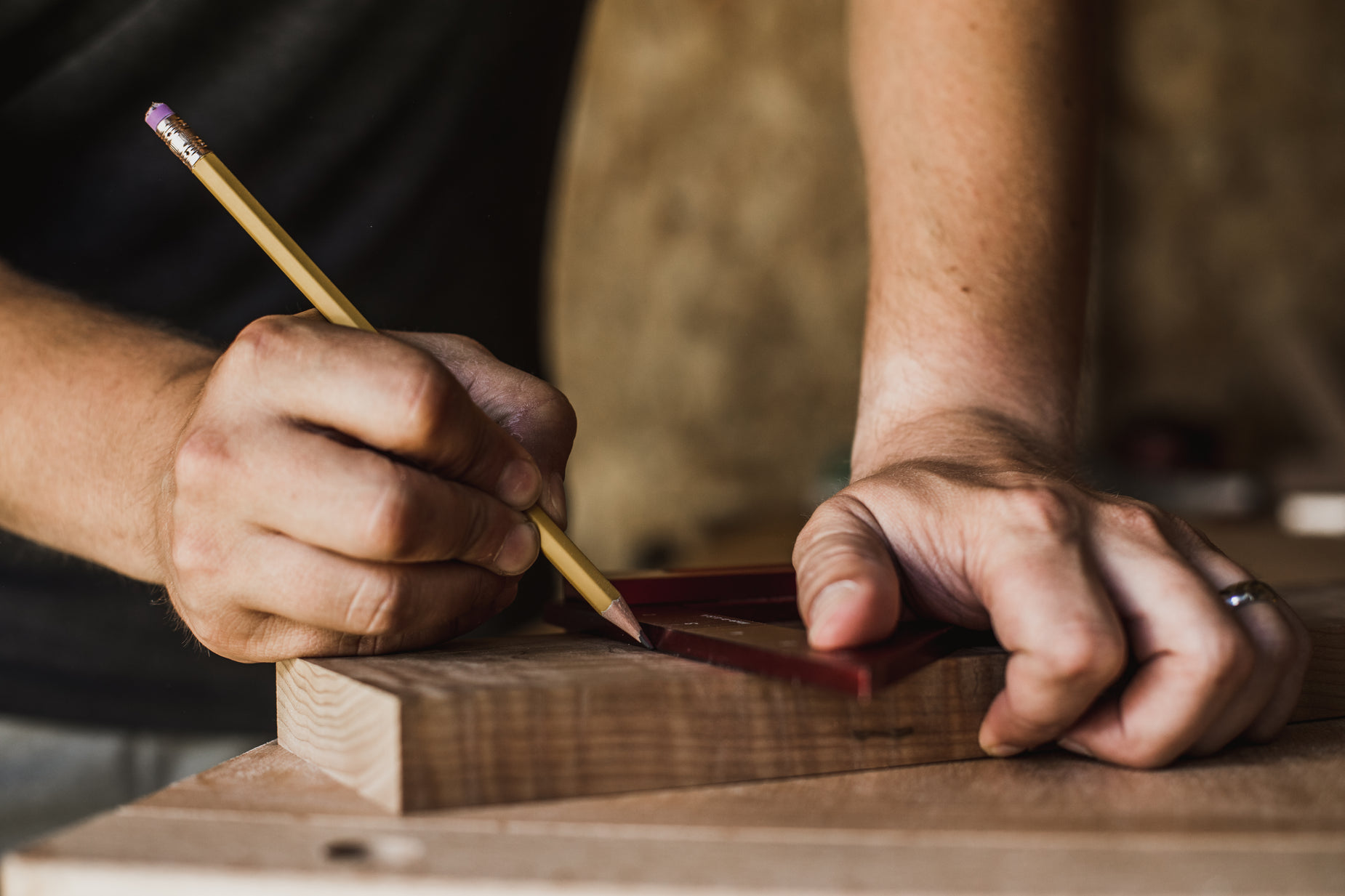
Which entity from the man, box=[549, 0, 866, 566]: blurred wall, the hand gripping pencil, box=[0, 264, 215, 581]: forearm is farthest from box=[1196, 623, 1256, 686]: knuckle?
box=[549, 0, 866, 566]: blurred wall

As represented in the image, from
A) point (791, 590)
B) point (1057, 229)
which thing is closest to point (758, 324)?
point (1057, 229)

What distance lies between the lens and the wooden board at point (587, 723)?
1.64ft

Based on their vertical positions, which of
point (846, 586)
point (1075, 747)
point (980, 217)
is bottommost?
point (1075, 747)

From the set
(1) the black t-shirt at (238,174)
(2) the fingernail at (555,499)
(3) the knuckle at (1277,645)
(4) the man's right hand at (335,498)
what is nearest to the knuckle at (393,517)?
(4) the man's right hand at (335,498)

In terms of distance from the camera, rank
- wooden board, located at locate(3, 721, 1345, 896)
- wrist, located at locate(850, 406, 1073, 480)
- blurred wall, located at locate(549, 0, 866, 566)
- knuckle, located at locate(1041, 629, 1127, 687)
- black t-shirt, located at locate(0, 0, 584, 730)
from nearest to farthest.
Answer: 1. wooden board, located at locate(3, 721, 1345, 896)
2. knuckle, located at locate(1041, 629, 1127, 687)
3. wrist, located at locate(850, 406, 1073, 480)
4. black t-shirt, located at locate(0, 0, 584, 730)
5. blurred wall, located at locate(549, 0, 866, 566)

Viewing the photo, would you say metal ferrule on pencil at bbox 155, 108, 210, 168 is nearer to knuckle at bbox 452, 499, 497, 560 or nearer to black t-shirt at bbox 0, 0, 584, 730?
knuckle at bbox 452, 499, 497, 560

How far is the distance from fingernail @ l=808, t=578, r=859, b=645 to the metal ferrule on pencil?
45 cm

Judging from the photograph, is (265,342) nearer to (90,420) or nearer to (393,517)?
(393,517)

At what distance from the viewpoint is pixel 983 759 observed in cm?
60

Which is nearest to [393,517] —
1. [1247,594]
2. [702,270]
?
[1247,594]

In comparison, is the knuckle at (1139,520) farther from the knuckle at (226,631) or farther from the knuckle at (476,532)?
the knuckle at (226,631)

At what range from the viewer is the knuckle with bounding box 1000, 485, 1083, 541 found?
583mm

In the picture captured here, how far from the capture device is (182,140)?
647 millimetres

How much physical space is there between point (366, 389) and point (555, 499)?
0.53 ft
